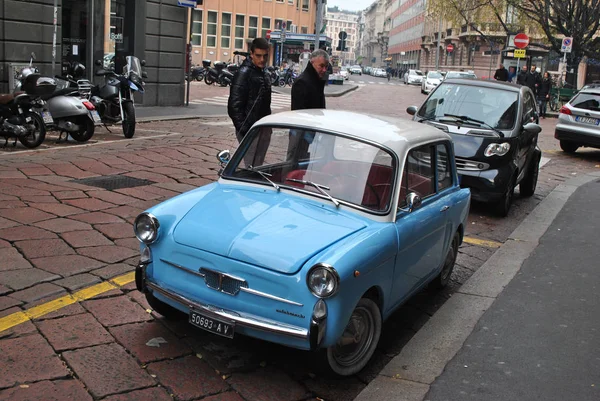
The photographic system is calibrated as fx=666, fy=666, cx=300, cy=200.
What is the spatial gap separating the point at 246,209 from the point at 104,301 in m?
1.24

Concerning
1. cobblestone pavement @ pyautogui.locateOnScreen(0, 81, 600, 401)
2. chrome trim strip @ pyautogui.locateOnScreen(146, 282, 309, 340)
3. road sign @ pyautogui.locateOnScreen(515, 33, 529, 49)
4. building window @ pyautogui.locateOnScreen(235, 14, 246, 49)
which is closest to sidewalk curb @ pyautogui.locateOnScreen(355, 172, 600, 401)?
cobblestone pavement @ pyautogui.locateOnScreen(0, 81, 600, 401)

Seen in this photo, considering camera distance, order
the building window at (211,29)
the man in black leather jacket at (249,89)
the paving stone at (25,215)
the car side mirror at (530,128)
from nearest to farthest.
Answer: the paving stone at (25,215), the man in black leather jacket at (249,89), the car side mirror at (530,128), the building window at (211,29)

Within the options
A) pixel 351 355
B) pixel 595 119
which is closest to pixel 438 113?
pixel 351 355

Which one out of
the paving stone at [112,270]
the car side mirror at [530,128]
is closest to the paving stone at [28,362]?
the paving stone at [112,270]

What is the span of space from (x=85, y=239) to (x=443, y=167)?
3098 mm

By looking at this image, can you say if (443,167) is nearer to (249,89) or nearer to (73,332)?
(249,89)

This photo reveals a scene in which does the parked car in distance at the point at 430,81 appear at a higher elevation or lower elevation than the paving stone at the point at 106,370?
higher

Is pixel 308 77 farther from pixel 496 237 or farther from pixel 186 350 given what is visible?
pixel 186 350

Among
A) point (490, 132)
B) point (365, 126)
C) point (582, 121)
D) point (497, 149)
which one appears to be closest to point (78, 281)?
point (365, 126)

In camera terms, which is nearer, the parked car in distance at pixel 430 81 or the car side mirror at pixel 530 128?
the car side mirror at pixel 530 128

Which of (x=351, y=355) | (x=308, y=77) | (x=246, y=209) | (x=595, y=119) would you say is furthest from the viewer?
(x=595, y=119)

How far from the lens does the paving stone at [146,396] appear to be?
10.8 ft

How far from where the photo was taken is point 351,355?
3836mm

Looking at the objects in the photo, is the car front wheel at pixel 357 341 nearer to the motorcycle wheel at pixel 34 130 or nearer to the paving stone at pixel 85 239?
the paving stone at pixel 85 239
